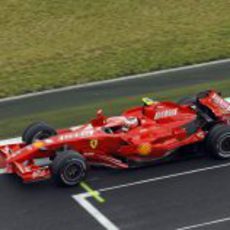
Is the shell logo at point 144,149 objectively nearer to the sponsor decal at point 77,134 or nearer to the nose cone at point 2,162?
the sponsor decal at point 77,134

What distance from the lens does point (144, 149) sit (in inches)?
555

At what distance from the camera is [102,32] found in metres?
25.1

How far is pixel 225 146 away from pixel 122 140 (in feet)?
6.78

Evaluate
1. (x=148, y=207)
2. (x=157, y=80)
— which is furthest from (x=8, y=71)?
(x=148, y=207)

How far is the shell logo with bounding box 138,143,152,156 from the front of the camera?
1407cm

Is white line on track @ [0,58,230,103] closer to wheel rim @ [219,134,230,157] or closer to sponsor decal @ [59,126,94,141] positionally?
sponsor decal @ [59,126,94,141]

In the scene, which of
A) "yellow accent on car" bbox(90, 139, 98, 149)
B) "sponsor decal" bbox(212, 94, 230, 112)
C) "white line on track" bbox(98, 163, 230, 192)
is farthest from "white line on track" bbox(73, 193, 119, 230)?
"sponsor decal" bbox(212, 94, 230, 112)

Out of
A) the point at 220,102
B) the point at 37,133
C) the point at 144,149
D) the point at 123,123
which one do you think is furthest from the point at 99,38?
the point at 144,149

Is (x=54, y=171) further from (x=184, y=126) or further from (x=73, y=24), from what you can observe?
(x=73, y=24)

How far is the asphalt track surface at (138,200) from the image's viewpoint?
40.6ft

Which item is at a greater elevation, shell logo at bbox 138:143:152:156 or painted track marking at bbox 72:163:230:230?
shell logo at bbox 138:143:152:156

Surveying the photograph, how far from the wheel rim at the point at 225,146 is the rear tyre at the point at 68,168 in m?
2.75

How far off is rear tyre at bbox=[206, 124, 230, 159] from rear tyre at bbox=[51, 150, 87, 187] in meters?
2.53

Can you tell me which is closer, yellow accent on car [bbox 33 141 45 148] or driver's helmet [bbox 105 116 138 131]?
yellow accent on car [bbox 33 141 45 148]
